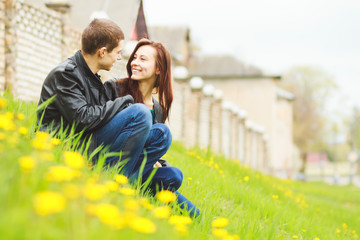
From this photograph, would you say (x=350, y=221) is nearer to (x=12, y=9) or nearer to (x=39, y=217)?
(x=12, y=9)

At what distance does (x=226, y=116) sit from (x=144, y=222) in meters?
19.0

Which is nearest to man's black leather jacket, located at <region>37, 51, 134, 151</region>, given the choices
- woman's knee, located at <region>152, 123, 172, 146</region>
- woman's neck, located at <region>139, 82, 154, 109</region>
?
woman's knee, located at <region>152, 123, 172, 146</region>

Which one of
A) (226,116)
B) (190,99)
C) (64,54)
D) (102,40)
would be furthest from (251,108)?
(102,40)

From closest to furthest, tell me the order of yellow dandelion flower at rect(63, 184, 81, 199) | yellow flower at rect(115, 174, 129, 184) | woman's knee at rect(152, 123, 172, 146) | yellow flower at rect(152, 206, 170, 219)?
yellow dandelion flower at rect(63, 184, 81, 199) < yellow flower at rect(152, 206, 170, 219) < yellow flower at rect(115, 174, 129, 184) < woman's knee at rect(152, 123, 172, 146)

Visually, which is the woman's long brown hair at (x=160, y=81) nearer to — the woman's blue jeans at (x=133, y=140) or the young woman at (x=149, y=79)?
the young woman at (x=149, y=79)

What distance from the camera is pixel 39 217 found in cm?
123

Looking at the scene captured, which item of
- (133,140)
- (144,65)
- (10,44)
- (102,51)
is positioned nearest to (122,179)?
(133,140)

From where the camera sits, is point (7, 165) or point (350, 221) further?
point (350, 221)

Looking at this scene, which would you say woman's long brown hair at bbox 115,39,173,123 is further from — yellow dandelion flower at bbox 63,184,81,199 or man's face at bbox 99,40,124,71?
yellow dandelion flower at bbox 63,184,81,199

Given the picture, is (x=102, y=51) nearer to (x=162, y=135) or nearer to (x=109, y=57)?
(x=109, y=57)

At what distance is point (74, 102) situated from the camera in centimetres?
287

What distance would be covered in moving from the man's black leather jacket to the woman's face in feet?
1.89

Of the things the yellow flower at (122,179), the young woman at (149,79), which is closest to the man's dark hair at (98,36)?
the young woman at (149,79)

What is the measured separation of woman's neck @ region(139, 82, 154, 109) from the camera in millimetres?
3729
